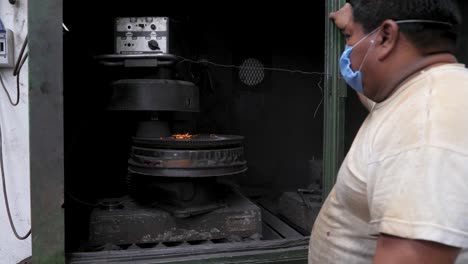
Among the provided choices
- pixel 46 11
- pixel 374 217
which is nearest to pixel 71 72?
pixel 46 11

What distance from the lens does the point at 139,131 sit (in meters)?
1.80

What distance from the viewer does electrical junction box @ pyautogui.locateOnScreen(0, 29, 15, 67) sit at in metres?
1.46

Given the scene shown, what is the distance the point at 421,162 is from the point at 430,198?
0.05 metres

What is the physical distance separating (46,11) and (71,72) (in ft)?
2.13

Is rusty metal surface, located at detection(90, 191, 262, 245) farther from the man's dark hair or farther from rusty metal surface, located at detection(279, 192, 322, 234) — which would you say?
the man's dark hair

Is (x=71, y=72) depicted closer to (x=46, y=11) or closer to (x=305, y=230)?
(x=46, y=11)

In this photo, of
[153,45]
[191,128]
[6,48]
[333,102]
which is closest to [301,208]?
[333,102]

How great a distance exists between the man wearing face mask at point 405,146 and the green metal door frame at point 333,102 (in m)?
0.53

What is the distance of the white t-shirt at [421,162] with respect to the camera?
0.56m

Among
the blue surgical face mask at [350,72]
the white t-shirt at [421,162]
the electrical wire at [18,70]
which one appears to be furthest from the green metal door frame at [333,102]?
the electrical wire at [18,70]

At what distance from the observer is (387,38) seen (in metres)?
0.70

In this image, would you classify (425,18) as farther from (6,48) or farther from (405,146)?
(6,48)

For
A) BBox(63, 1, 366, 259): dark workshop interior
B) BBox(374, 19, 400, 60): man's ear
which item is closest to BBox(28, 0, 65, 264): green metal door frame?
BBox(63, 1, 366, 259): dark workshop interior

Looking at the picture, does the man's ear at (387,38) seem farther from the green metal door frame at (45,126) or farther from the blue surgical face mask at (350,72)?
the green metal door frame at (45,126)
